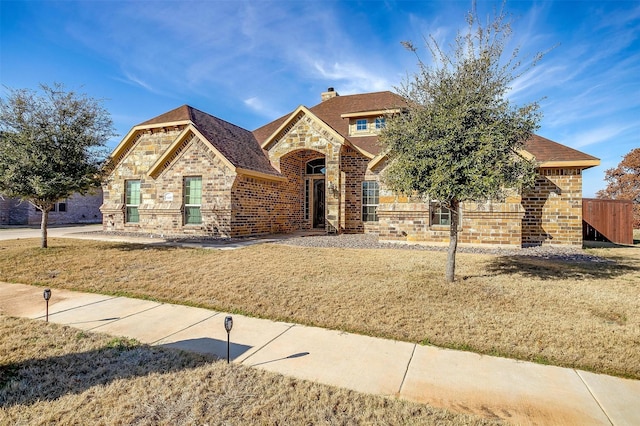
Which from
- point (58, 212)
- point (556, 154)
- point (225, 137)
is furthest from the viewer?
point (58, 212)

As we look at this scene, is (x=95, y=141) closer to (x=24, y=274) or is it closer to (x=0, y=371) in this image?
(x=24, y=274)

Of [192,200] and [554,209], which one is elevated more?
[192,200]

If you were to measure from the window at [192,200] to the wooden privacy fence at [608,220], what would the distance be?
60.8 feet

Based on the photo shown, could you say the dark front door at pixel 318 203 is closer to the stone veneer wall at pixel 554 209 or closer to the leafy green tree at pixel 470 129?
the stone veneer wall at pixel 554 209

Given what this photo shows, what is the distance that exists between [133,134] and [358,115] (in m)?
12.8

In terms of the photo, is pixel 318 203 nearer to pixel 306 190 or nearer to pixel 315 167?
pixel 306 190

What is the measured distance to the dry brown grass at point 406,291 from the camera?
4.33m

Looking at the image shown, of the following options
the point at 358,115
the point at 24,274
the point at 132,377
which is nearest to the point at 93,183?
the point at 24,274

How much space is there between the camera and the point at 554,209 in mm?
13297

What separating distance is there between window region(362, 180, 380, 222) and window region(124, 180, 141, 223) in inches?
484

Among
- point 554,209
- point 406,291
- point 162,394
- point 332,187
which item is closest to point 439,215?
point 554,209

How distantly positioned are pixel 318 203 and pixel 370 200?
12.6ft

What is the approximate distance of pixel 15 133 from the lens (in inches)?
399

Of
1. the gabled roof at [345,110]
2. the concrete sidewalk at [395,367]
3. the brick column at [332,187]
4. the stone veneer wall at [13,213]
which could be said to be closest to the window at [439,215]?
the brick column at [332,187]
